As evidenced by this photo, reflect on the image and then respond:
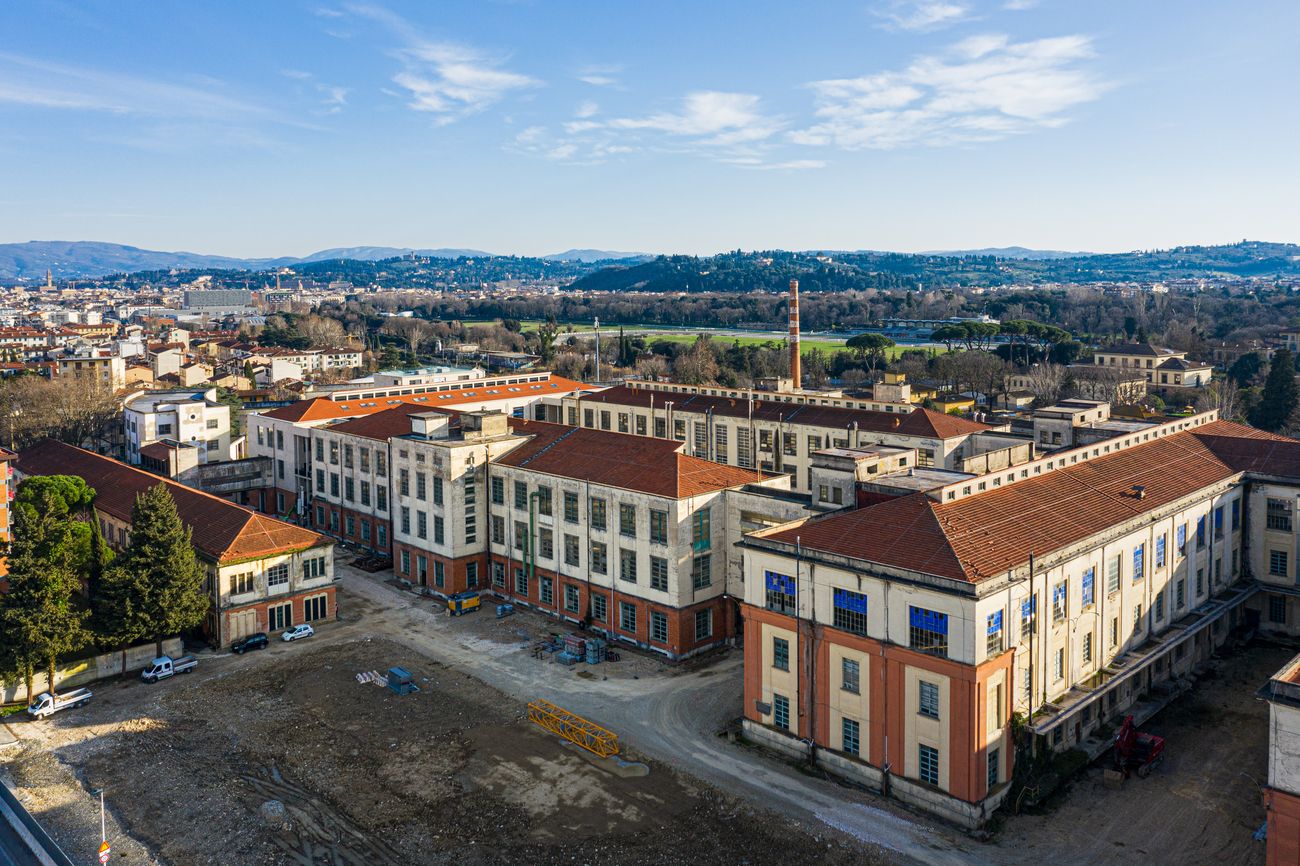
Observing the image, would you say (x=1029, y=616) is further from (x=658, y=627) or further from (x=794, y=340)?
(x=794, y=340)

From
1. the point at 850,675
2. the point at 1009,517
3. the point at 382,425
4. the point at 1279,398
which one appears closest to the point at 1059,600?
the point at 1009,517

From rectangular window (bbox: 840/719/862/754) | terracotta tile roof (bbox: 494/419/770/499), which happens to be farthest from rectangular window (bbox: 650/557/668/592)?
rectangular window (bbox: 840/719/862/754)

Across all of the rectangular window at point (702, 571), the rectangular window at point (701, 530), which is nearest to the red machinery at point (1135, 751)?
the rectangular window at point (702, 571)

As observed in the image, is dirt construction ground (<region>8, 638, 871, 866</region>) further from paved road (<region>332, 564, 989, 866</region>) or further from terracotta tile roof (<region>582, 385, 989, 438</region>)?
terracotta tile roof (<region>582, 385, 989, 438</region>)

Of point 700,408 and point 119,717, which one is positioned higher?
point 700,408

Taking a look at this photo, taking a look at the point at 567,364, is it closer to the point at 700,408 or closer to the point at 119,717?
the point at 700,408

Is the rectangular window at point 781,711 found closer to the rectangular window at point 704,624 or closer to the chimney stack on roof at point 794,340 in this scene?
the rectangular window at point 704,624

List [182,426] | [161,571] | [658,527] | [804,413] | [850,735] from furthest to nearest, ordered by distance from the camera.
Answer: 1. [182,426]
2. [804,413]
3. [658,527]
4. [161,571]
5. [850,735]

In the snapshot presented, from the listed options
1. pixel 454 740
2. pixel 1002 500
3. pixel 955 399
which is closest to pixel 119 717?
pixel 454 740
